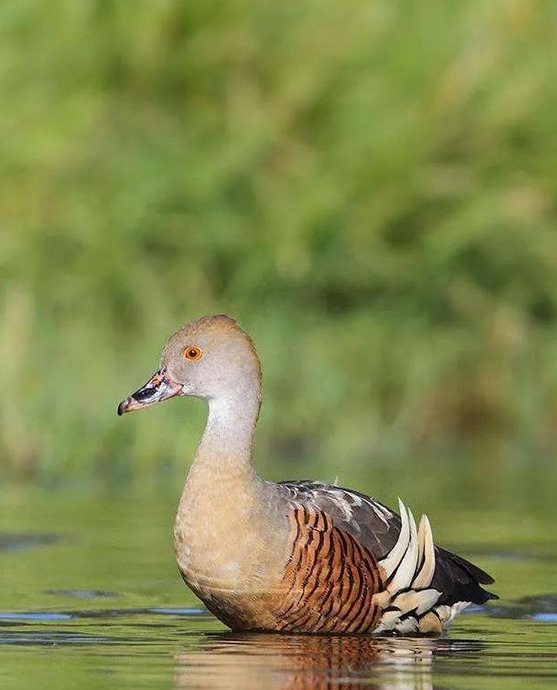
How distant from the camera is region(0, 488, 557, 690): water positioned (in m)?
7.62

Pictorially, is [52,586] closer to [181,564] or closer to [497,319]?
[181,564]

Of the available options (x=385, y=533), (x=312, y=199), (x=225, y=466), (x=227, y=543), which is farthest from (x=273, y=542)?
(x=312, y=199)

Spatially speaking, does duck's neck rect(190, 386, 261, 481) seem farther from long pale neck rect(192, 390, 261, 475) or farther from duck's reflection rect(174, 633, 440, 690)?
duck's reflection rect(174, 633, 440, 690)

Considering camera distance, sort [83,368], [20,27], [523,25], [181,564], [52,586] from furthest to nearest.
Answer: [523,25] < [20,27] < [83,368] < [52,586] < [181,564]

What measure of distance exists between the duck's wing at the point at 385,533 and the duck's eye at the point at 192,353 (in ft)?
2.16

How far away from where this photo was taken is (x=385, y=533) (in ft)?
30.8

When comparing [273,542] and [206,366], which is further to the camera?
[206,366]

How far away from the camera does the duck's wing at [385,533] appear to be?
30.4ft

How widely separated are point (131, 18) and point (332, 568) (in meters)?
10.6

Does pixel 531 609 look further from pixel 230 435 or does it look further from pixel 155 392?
pixel 155 392

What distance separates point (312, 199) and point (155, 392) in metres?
8.90

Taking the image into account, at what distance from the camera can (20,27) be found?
17953 millimetres

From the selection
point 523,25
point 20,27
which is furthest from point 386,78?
point 20,27

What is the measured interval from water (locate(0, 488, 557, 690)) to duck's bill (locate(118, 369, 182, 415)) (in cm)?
91
